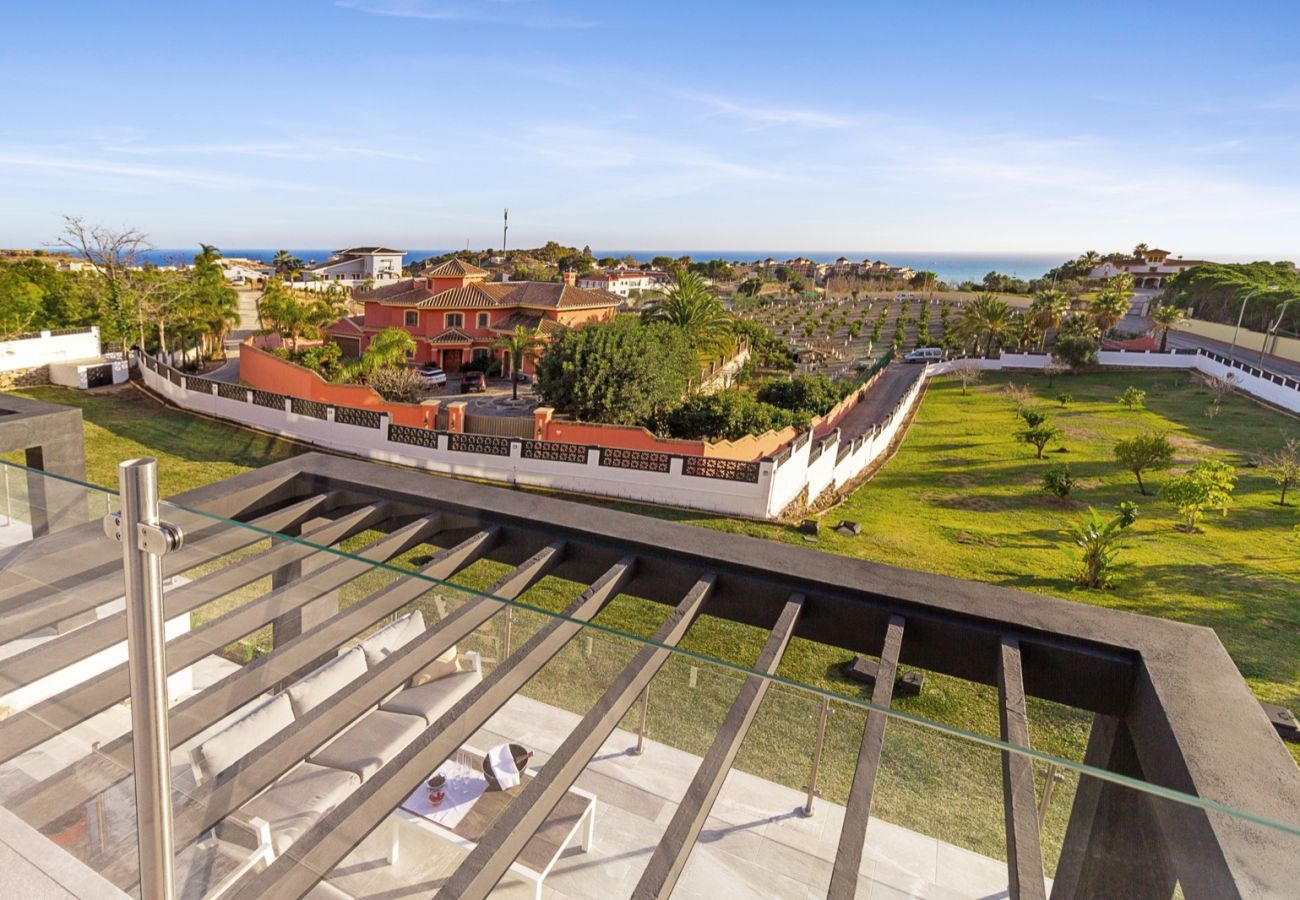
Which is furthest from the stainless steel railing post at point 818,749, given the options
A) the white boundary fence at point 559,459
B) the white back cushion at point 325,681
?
the white boundary fence at point 559,459

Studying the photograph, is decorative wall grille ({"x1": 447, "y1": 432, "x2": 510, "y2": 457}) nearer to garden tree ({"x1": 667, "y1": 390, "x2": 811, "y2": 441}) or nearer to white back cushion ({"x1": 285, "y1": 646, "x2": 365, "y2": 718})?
garden tree ({"x1": 667, "y1": 390, "x2": 811, "y2": 441})

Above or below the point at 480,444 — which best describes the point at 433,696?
above

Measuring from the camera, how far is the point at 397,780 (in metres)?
1.55

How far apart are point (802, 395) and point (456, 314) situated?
1688 cm

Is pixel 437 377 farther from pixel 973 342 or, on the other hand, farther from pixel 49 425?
pixel 973 342

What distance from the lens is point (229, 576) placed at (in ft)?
6.32

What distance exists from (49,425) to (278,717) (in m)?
5.12

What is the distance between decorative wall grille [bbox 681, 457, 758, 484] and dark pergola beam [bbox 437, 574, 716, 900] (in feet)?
48.5

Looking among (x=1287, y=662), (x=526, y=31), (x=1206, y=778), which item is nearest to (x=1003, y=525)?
(x=1287, y=662)

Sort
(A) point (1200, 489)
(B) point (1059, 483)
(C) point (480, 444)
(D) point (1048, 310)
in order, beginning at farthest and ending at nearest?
1. (D) point (1048, 310)
2. (B) point (1059, 483)
3. (C) point (480, 444)
4. (A) point (1200, 489)

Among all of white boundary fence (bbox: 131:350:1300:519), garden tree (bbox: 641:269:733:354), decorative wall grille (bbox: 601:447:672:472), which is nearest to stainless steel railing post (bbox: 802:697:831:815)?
white boundary fence (bbox: 131:350:1300:519)

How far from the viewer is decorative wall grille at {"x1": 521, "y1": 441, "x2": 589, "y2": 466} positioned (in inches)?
682

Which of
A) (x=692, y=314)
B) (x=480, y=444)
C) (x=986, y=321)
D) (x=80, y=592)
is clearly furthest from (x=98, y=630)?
(x=986, y=321)

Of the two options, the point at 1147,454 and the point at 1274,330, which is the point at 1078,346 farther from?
the point at 1147,454
